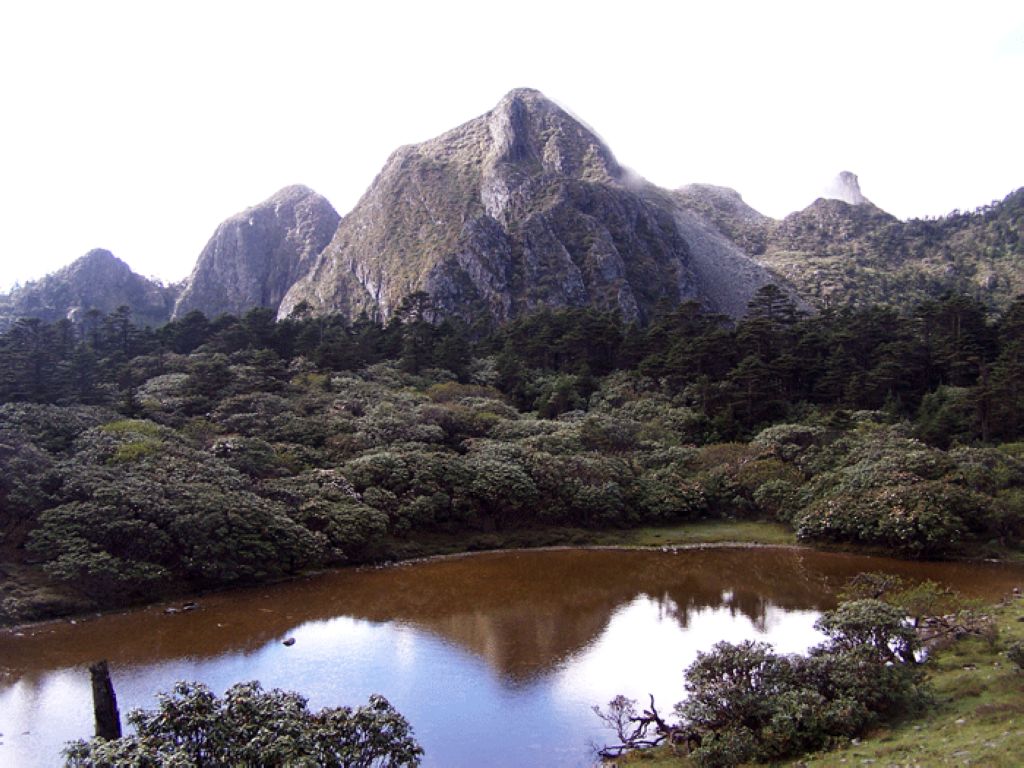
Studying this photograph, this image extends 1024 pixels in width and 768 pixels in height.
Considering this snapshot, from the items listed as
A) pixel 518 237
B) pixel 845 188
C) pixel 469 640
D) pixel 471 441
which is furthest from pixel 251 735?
pixel 845 188

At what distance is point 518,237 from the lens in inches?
3725

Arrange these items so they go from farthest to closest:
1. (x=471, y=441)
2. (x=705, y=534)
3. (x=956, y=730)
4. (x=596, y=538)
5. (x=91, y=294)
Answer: (x=91, y=294) → (x=471, y=441) → (x=705, y=534) → (x=596, y=538) → (x=956, y=730)

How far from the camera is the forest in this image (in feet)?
94.6

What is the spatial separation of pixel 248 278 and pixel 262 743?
118146mm

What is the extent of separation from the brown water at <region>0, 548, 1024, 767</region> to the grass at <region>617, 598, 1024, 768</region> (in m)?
4.10

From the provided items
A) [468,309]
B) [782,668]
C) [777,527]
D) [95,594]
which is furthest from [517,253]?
[782,668]

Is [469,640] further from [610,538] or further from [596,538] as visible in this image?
[610,538]

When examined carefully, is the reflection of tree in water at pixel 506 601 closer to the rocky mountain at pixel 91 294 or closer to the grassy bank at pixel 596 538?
the grassy bank at pixel 596 538

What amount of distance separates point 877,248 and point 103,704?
119 metres

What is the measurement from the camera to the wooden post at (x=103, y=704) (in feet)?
47.0

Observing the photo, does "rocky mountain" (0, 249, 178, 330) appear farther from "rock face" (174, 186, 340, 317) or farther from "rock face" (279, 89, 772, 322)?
"rock face" (279, 89, 772, 322)

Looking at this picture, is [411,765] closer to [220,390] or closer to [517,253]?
[220,390]

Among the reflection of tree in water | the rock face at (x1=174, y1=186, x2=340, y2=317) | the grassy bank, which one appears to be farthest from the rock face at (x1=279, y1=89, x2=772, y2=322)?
the reflection of tree in water

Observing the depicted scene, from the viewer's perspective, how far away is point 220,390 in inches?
1789
